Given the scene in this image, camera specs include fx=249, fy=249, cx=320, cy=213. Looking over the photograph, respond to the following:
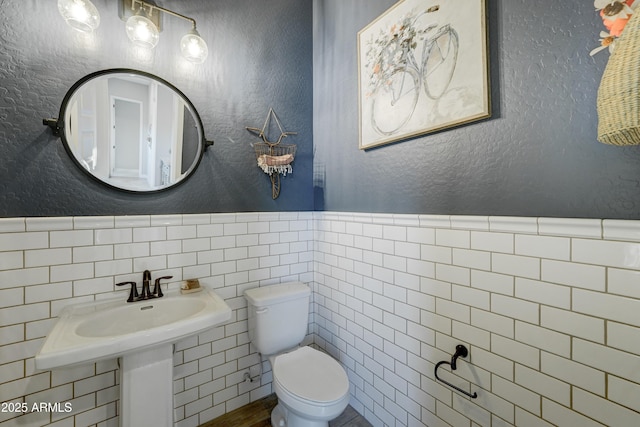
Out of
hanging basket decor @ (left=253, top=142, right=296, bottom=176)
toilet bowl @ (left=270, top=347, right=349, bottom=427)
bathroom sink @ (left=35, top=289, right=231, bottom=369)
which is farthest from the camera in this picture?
hanging basket decor @ (left=253, top=142, right=296, bottom=176)

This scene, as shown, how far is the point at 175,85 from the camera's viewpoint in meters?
1.48

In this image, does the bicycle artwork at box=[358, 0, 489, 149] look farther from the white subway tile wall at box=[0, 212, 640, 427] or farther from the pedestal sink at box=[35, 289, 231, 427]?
the pedestal sink at box=[35, 289, 231, 427]

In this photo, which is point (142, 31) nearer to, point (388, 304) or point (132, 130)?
point (132, 130)

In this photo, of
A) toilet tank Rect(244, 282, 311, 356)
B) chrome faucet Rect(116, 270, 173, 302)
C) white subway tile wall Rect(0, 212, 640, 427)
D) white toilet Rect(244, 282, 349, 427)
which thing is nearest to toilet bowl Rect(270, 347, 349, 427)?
white toilet Rect(244, 282, 349, 427)

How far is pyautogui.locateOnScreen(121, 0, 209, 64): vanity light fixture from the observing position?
4.19ft

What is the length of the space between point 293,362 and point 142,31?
201cm

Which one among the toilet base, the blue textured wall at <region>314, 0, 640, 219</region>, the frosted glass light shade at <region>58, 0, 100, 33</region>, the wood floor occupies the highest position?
the frosted glass light shade at <region>58, 0, 100, 33</region>

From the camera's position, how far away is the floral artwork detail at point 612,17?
2.34 feet

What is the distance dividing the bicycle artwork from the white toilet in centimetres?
115

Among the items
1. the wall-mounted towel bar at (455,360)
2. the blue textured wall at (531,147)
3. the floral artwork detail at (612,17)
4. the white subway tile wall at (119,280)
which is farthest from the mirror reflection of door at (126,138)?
the floral artwork detail at (612,17)

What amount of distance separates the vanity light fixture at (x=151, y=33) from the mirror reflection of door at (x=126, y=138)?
0.32 m

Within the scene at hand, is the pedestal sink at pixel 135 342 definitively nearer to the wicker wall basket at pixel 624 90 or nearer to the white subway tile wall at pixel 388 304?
the white subway tile wall at pixel 388 304

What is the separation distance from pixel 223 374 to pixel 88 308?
870 millimetres

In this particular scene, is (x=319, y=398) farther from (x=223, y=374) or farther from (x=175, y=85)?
(x=175, y=85)
